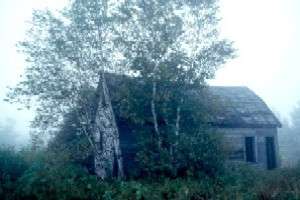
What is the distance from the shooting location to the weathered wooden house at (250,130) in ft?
72.6

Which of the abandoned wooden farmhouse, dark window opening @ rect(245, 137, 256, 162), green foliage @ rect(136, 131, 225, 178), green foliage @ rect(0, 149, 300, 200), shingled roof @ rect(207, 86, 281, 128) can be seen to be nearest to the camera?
green foliage @ rect(0, 149, 300, 200)

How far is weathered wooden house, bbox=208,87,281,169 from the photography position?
22141 mm

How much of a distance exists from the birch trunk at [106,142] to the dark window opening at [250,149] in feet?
33.9

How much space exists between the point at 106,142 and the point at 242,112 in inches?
410

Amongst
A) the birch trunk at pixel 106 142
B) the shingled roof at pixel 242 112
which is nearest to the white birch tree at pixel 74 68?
the birch trunk at pixel 106 142

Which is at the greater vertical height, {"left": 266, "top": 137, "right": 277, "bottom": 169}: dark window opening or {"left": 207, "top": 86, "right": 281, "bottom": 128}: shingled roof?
{"left": 207, "top": 86, "right": 281, "bottom": 128}: shingled roof

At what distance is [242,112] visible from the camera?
23.2 metres

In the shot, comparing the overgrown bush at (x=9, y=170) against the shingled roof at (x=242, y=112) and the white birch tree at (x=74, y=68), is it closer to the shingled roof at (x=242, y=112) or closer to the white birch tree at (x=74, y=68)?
the white birch tree at (x=74, y=68)

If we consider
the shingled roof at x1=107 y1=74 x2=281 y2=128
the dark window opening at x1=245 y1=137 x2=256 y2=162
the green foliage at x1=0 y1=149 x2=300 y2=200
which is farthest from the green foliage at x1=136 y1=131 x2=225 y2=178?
the dark window opening at x1=245 y1=137 x2=256 y2=162

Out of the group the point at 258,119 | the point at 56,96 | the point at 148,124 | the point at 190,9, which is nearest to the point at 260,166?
the point at 258,119

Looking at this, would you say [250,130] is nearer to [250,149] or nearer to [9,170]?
[250,149]

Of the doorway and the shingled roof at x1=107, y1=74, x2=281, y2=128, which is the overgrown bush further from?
the doorway

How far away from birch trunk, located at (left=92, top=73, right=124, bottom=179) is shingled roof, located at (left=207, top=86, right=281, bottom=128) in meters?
6.68

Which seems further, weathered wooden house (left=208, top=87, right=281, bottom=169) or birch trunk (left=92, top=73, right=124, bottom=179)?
weathered wooden house (left=208, top=87, right=281, bottom=169)
